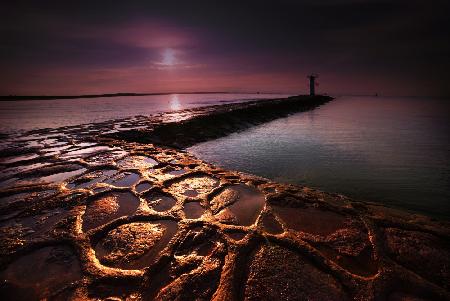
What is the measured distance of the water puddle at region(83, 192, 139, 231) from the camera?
14.6 feet

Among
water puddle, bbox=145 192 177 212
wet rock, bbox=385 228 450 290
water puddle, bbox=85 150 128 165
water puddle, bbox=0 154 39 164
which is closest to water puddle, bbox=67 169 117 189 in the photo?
water puddle, bbox=85 150 128 165

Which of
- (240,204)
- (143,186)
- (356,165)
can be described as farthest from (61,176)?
(356,165)

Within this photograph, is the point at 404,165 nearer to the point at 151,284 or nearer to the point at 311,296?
the point at 311,296

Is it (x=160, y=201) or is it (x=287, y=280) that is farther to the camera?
(x=160, y=201)

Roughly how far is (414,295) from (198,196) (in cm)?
406

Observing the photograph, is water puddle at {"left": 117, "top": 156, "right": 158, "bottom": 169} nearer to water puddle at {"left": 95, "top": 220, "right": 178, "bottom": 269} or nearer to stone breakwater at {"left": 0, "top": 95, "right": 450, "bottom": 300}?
stone breakwater at {"left": 0, "top": 95, "right": 450, "bottom": 300}

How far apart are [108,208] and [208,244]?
264 centimetres

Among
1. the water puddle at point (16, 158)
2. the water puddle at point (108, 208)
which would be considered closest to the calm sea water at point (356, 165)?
the water puddle at point (108, 208)

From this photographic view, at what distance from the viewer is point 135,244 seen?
3.73m

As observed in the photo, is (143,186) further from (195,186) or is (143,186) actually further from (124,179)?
(195,186)

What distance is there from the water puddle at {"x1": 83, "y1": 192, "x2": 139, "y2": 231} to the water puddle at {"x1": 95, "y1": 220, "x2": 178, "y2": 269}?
0.52m

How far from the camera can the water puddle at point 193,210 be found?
460 cm

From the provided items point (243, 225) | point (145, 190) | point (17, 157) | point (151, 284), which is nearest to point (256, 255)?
point (243, 225)

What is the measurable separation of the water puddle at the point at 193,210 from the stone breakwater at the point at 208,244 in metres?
0.02
